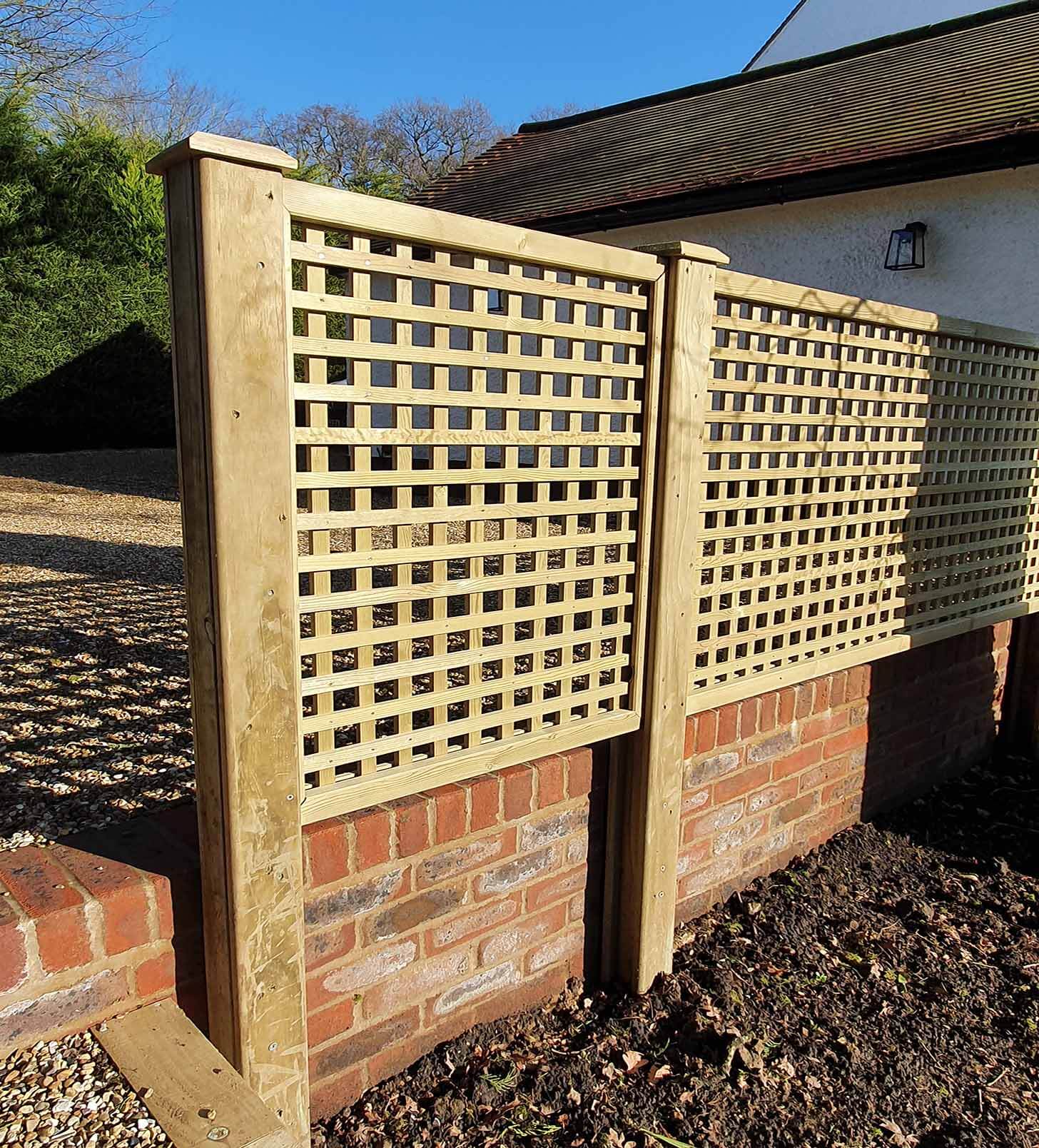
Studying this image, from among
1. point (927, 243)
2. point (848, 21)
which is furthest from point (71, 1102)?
point (848, 21)

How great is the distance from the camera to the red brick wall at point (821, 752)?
3.05 m

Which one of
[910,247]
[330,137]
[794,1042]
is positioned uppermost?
[330,137]

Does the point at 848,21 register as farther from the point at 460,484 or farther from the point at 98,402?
the point at 460,484

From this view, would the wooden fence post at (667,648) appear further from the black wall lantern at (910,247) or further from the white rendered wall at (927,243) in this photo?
the black wall lantern at (910,247)

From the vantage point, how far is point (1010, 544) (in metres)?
4.42

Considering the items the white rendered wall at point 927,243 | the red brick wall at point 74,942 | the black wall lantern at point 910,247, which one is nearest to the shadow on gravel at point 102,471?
the white rendered wall at point 927,243

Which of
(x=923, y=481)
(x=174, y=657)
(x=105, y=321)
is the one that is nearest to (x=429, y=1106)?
(x=174, y=657)

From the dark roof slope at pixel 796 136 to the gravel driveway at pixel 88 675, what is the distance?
19.9 feet

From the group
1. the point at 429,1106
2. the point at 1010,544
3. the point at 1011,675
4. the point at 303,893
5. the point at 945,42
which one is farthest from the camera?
the point at 945,42

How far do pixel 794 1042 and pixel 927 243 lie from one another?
23.0 feet

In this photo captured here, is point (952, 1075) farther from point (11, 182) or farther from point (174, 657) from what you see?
point (11, 182)

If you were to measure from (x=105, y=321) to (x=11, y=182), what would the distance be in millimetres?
2082

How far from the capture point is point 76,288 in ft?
43.0

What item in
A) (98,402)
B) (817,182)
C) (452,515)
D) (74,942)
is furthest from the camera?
(98,402)
